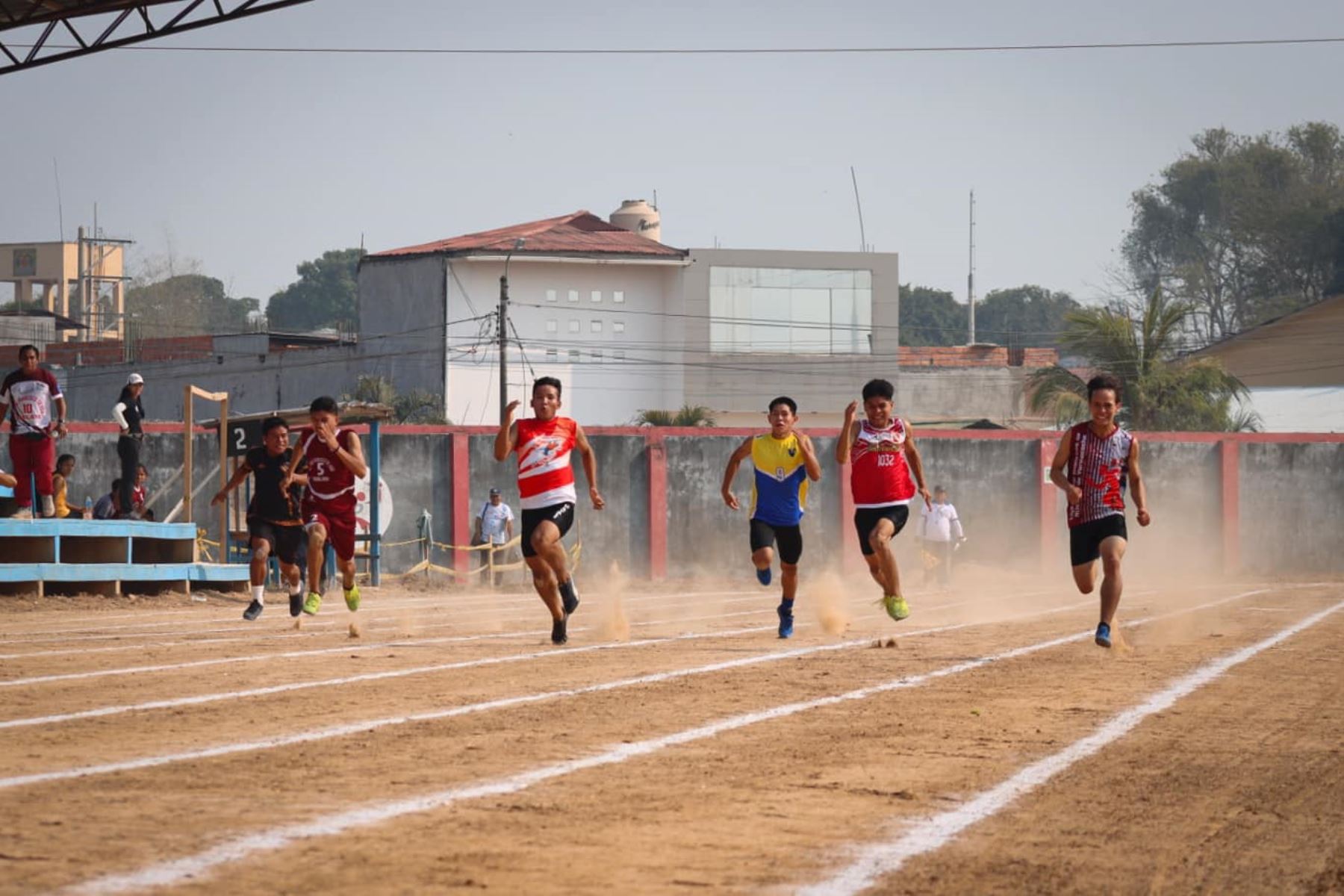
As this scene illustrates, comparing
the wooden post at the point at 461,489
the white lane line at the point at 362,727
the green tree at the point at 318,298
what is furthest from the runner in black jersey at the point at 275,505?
the green tree at the point at 318,298

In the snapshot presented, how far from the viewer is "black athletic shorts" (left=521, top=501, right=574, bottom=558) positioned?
13578 mm

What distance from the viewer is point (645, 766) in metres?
7.33

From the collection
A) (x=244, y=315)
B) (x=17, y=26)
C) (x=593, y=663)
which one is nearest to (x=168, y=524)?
(x=17, y=26)

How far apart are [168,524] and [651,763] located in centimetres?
1677

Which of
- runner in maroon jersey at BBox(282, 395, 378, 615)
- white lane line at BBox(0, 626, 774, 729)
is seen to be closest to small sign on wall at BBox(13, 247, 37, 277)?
runner in maroon jersey at BBox(282, 395, 378, 615)

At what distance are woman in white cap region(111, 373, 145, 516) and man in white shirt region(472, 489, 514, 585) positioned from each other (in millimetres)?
9988

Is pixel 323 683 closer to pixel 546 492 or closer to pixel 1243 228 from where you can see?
pixel 546 492

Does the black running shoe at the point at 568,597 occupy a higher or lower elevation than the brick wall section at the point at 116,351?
lower

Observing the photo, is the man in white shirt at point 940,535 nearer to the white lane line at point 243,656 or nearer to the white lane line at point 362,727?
the white lane line at point 243,656

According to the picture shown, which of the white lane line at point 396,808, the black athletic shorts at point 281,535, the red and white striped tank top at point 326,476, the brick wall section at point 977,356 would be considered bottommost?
the white lane line at point 396,808

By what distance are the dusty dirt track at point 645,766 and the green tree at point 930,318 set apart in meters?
131

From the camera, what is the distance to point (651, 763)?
291 inches

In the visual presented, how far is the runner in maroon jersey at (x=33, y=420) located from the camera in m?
19.1

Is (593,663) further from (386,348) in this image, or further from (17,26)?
(386,348)
